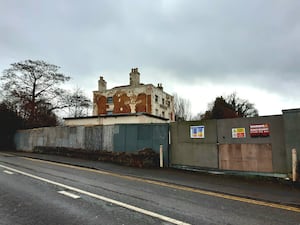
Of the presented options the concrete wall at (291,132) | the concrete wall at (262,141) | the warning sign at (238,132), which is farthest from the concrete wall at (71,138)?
the concrete wall at (291,132)

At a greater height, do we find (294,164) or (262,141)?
(262,141)

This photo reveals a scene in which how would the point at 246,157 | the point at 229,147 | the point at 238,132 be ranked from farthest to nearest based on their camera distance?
1. the point at 229,147
2. the point at 238,132
3. the point at 246,157

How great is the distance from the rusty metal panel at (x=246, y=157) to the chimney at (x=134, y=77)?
30.6 m

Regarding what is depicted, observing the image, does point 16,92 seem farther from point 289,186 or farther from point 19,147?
point 289,186

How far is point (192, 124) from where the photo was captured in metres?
12.1

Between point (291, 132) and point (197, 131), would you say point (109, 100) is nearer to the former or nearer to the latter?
point (197, 131)

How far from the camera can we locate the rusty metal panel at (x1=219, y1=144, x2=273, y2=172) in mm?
9695

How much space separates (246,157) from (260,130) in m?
1.27

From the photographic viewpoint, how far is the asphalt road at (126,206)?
14.7ft

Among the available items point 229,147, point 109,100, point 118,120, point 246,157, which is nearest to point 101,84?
point 109,100

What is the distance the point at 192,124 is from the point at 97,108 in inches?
1285

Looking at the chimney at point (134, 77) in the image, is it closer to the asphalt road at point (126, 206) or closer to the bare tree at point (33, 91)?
the bare tree at point (33, 91)

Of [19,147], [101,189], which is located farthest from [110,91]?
[101,189]

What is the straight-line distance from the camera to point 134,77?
4072 cm
